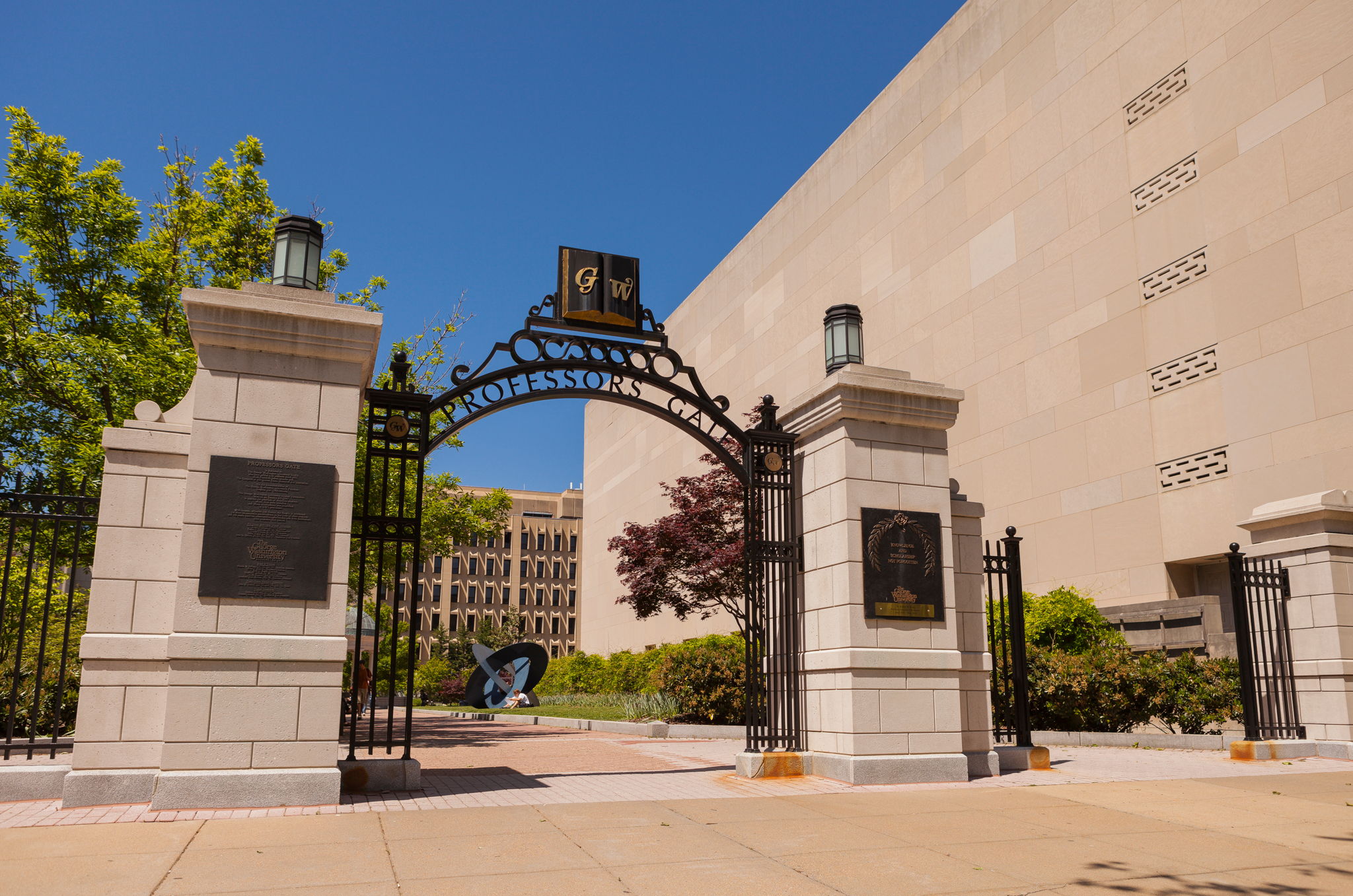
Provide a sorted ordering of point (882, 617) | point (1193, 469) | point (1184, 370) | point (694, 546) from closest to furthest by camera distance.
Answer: point (882, 617)
point (1193, 469)
point (1184, 370)
point (694, 546)

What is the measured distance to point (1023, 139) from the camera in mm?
23703

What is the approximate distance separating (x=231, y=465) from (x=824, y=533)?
6089mm

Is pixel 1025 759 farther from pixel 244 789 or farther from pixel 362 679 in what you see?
pixel 362 679

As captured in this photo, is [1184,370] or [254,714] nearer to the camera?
[254,714]

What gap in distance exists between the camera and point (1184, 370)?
19.1 meters

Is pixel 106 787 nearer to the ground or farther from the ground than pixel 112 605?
nearer to the ground

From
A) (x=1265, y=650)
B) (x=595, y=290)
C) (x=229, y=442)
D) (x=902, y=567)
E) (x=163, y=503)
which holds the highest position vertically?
(x=595, y=290)

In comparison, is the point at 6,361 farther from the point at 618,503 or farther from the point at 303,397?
the point at 618,503

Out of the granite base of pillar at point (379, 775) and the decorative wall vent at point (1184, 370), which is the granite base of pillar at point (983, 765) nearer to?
the granite base of pillar at point (379, 775)

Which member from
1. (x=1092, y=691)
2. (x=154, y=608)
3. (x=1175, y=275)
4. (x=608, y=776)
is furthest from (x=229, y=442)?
(x=1175, y=275)

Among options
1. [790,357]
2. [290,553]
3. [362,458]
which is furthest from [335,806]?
[790,357]

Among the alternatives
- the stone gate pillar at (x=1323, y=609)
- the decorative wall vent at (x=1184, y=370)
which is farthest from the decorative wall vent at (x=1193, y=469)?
the stone gate pillar at (x=1323, y=609)

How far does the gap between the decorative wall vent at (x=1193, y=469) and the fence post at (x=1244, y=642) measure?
5.81 m

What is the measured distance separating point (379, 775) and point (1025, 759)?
7352mm
